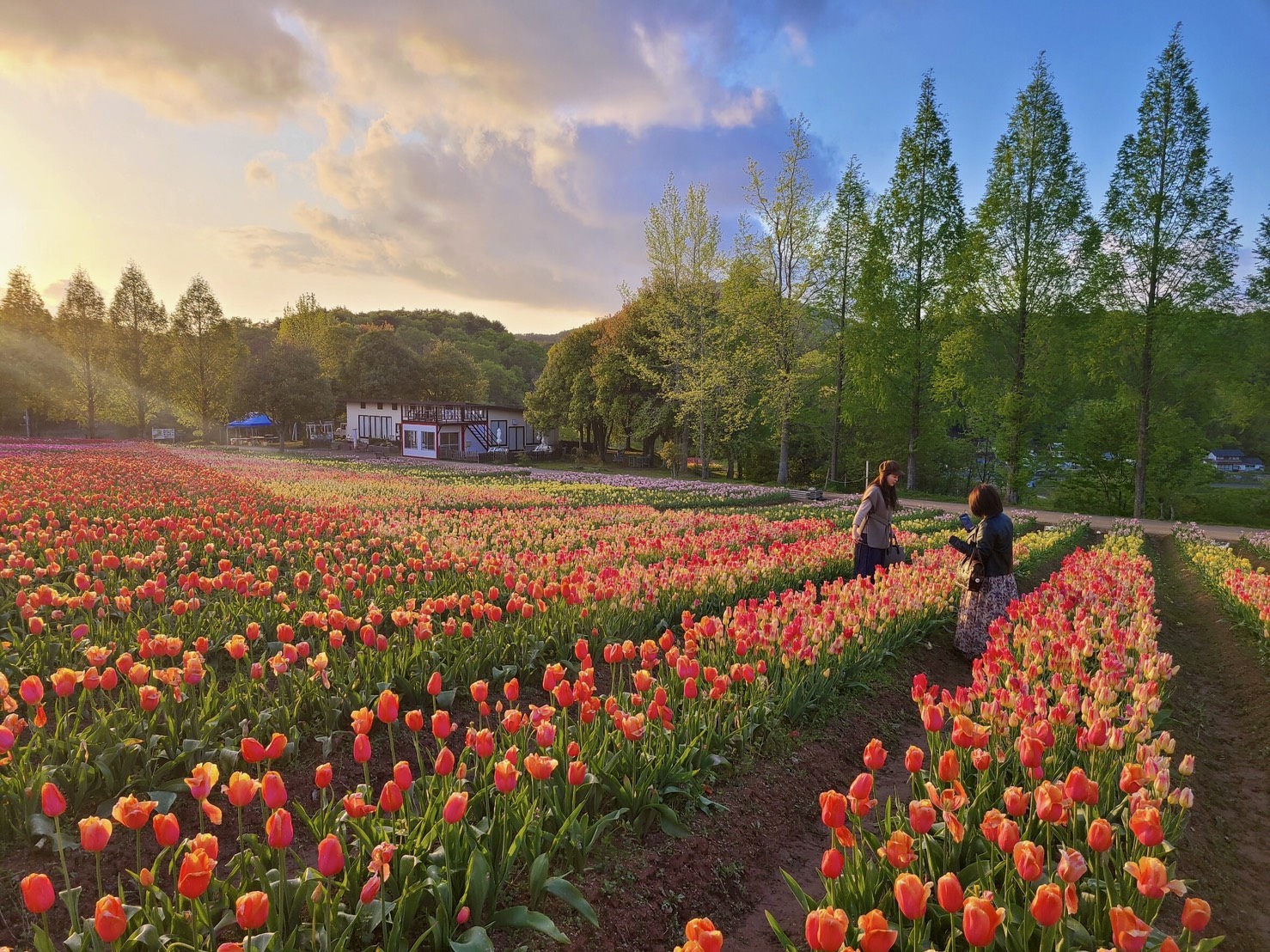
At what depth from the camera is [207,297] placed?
50.9 metres

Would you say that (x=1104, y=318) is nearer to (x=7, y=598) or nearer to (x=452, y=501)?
(x=452, y=501)

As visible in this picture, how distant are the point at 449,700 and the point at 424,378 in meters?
61.9

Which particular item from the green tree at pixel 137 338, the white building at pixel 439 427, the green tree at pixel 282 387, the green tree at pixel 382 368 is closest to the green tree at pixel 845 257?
the white building at pixel 439 427

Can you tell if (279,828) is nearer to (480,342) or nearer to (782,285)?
(782,285)

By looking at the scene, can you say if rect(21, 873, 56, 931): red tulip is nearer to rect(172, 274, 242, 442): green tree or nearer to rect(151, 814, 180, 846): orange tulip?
rect(151, 814, 180, 846): orange tulip

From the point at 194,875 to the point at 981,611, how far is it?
7119mm

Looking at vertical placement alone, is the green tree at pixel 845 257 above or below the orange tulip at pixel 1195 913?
above

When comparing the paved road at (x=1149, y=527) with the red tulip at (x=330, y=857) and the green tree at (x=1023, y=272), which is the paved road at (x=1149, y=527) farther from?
the red tulip at (x=330, y=857)

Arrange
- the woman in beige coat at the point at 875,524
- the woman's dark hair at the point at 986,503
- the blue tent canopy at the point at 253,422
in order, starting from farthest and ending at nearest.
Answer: the blue tent canopy at the point at 253,422
the woman in beige coat at the point at 875,524
the woman's dark hair at the point at 986,503

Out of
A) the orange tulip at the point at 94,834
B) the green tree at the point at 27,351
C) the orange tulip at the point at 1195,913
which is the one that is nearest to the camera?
the orange tulip at the point at 1195,913

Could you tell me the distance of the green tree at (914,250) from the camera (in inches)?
1096

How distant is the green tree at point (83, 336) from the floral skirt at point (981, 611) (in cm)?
5660

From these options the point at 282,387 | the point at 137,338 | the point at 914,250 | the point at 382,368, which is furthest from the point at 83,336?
the point at 914,250

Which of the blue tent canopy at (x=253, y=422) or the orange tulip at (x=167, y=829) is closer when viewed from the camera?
the orange tulip at (x=167, y=829)
